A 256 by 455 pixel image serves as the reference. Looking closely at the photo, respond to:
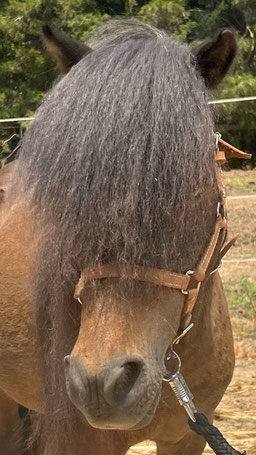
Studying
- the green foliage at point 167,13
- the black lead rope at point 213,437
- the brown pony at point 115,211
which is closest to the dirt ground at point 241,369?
the black lead rope at point 213,437

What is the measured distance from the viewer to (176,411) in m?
2.48

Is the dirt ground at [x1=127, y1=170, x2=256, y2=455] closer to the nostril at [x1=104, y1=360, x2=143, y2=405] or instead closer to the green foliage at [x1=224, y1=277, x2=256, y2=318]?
the green foliage at [x1=224, y1=277, x2=256, y2=318]

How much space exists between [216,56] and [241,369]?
352 centimetres

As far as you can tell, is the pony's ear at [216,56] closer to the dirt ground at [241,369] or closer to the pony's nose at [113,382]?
the pony's nose at [113,382]

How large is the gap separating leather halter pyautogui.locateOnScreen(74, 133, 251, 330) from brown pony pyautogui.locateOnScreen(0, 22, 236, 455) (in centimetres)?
1

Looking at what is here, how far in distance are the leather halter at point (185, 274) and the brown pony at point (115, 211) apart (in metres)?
0.01

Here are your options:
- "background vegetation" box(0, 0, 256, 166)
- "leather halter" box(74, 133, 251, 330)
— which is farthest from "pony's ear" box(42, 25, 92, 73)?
"background vegetation" box(0, 0, 256, 166)

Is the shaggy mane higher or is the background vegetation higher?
the shaggy mane

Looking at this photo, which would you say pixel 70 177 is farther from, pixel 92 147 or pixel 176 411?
pixel 176 411

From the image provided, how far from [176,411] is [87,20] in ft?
40.6

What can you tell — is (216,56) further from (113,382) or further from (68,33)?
(68,33)

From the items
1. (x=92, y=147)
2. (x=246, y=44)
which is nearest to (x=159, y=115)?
(x=92, y=147)

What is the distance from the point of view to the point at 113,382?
1.65m

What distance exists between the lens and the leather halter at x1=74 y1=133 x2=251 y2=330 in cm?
177
